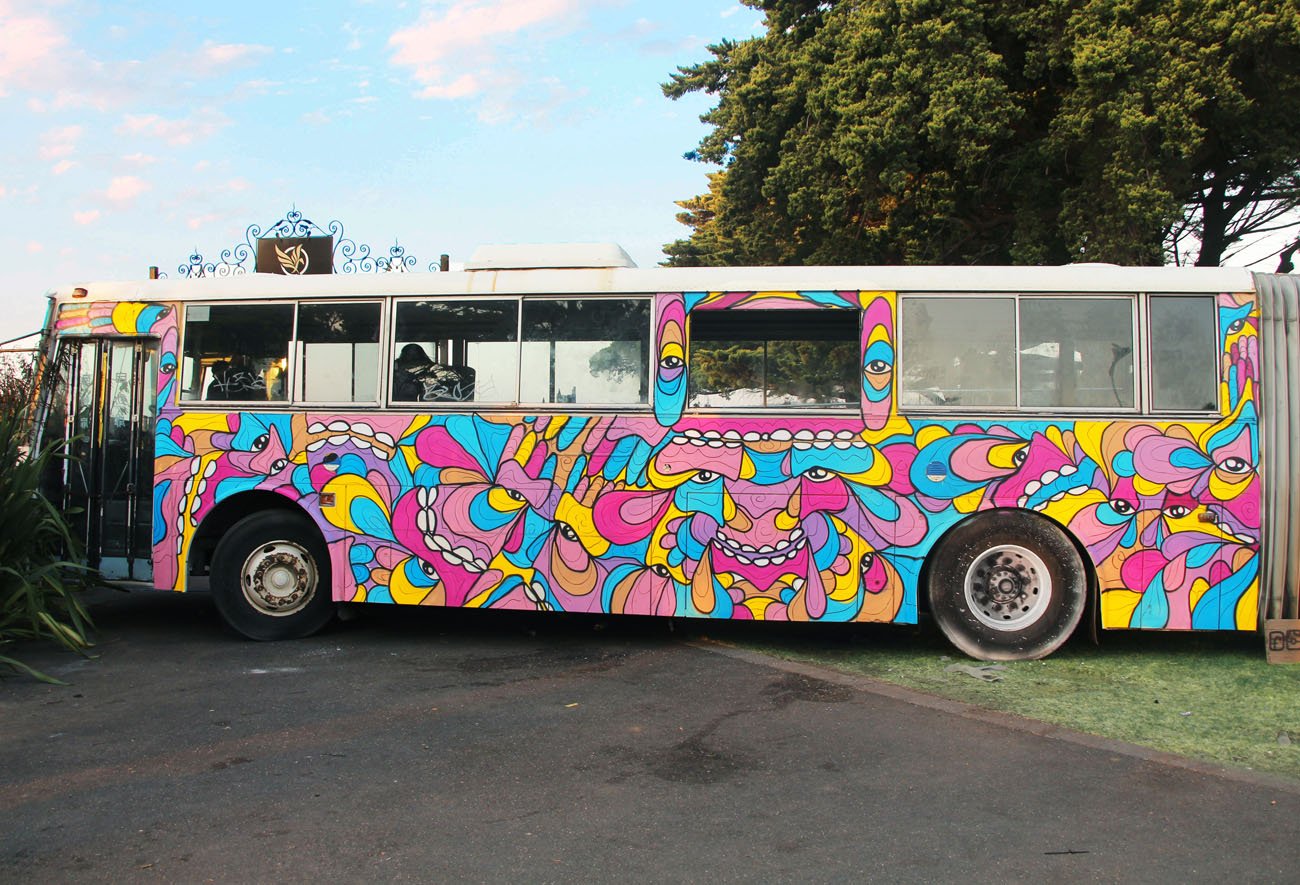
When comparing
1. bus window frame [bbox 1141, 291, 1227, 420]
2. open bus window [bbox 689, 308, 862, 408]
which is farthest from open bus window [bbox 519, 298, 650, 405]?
bus window frame [bbox 1141, 291, 1227, 420]

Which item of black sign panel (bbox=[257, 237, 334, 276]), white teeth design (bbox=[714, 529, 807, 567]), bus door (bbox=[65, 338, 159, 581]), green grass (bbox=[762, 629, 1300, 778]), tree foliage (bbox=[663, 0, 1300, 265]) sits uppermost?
tree foliage (bbox=[663, 0, 1300, 265])

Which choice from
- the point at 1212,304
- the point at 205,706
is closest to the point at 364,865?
the point at 205,706

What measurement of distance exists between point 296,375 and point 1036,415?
5.27 metres

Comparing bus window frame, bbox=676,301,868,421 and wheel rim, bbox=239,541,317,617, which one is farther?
wheel rim, bbox=239,541,317,617

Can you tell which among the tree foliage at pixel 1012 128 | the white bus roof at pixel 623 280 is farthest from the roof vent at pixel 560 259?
the tree foliage at pixel 1012 128

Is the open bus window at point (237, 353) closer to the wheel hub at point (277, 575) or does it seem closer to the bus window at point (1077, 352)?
the wheel hub at point (277, 575)

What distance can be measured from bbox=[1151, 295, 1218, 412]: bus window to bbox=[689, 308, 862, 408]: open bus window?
6.44 ft

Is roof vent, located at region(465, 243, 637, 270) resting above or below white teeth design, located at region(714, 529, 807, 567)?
above

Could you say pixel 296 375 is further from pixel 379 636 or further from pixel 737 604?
pixel 737 604

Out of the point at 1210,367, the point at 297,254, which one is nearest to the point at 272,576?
the point at 297,254

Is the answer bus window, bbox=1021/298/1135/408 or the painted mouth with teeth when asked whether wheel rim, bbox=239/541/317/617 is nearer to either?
the painted mouth with teeth

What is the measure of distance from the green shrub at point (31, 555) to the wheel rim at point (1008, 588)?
21.1 feet

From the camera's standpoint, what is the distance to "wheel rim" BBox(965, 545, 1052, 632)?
7.21 m

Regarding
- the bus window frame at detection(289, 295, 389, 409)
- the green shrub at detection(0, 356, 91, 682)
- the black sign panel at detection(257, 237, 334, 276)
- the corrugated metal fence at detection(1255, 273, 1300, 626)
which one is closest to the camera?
the corrugated metal fence at detection(1255, 273, 1300, 626)
